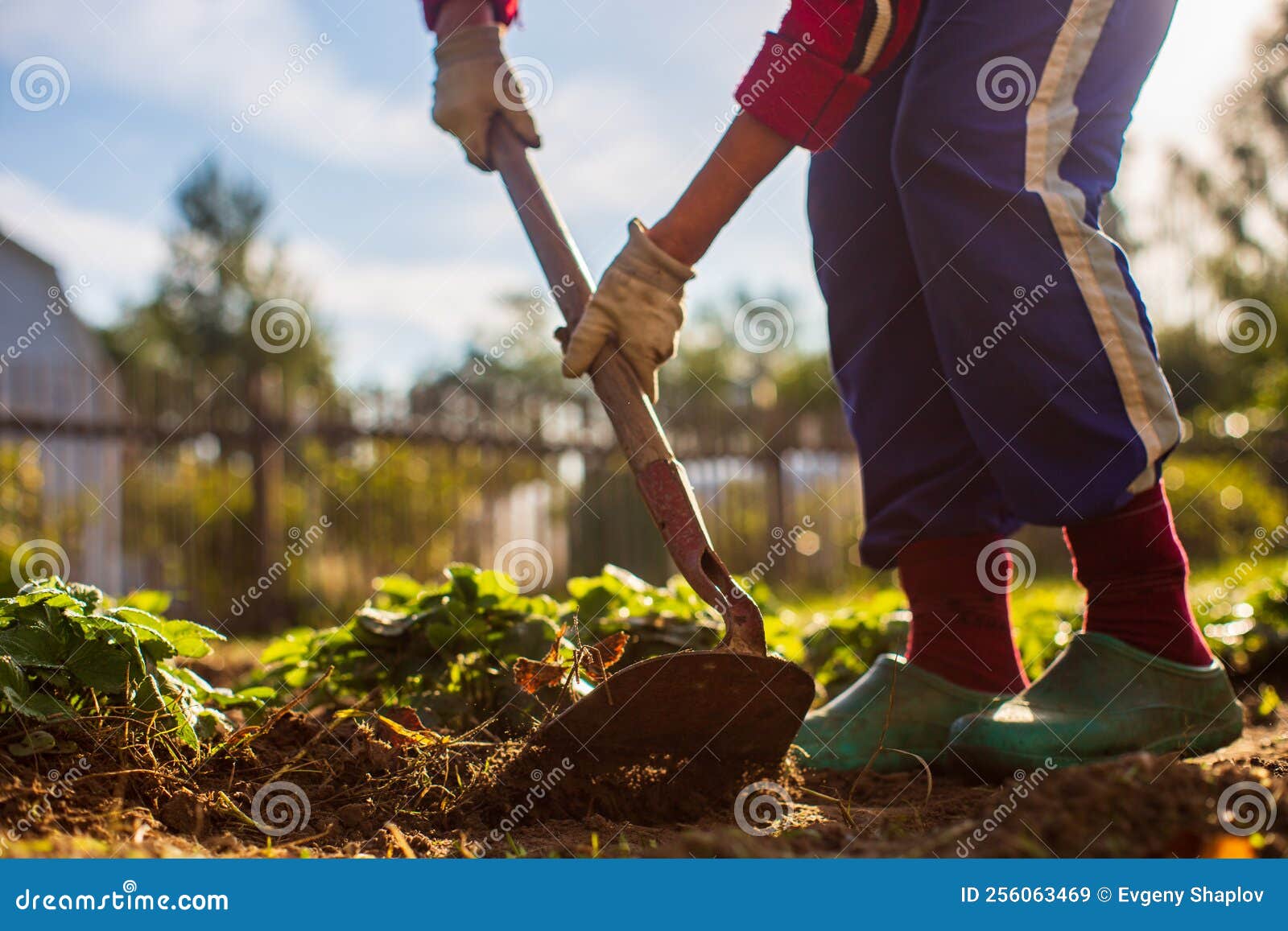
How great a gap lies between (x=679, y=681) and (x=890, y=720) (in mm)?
711

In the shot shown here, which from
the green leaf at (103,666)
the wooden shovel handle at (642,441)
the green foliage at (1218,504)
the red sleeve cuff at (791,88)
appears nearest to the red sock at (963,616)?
the wooden shovel handle at (642,441)

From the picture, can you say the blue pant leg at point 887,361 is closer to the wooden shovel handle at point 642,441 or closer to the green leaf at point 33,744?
the wooden shovel handle at point 642,441

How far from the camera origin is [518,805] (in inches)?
64.2

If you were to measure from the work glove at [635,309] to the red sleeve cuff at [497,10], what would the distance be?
0.96 meters

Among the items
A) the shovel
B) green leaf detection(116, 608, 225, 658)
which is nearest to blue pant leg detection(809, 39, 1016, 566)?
the shovel

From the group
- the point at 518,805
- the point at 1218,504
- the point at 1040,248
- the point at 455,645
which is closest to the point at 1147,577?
the point at 1040,248

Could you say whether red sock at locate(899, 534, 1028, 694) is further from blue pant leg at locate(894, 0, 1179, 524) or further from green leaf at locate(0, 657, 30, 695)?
green leaf at locate(0, 657, 30, 695)

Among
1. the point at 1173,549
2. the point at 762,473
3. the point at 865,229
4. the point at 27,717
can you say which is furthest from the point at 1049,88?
the point at 762,473

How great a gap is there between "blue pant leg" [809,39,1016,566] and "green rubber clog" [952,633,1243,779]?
40 centimetres

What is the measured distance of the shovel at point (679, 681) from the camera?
5.13ft

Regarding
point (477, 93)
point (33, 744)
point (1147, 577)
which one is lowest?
point (33, 744)

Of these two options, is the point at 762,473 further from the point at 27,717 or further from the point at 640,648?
the point at 27,717

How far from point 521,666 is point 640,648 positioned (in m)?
0.60

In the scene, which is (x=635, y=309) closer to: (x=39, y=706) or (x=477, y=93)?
(x=477, y=93)
